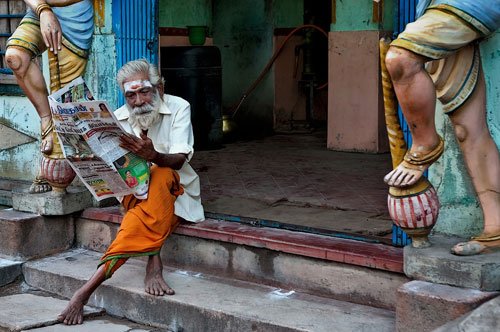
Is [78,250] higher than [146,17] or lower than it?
lower

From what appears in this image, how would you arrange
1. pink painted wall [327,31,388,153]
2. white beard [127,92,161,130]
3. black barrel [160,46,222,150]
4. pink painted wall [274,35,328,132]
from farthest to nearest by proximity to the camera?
pink painted wall [274,35,328,132] < black barrel [160,46,222,150] < pink painted wall [327,31,388,153] < white beard [127,92,161,130]

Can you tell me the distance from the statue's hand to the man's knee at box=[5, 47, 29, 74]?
0.25 metres

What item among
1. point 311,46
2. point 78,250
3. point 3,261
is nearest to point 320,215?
point 78,250

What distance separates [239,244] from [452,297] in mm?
1655

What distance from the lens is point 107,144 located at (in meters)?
Answer: 4.97

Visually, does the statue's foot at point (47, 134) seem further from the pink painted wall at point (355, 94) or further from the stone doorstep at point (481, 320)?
the pink painted wall at point (355, 94)

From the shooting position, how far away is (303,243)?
5.06 meters

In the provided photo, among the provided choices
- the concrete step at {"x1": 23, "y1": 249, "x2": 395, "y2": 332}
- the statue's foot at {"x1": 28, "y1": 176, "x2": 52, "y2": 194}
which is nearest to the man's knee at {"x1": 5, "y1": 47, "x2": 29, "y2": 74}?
the statue's foot at {"x1": 28, "y1": 176, "x2": 52, "y2": 194}

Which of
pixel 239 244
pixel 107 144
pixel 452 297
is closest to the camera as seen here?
pixel 452 297

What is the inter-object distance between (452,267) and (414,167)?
50 cm

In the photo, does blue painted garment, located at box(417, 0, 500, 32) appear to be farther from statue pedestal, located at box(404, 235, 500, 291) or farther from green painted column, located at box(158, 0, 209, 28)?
green painted column, located at box(158, 0, 209, 28)

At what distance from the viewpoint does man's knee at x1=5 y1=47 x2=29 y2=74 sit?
606 centimetres

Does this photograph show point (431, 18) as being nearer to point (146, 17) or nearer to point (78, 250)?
point (146, 17)

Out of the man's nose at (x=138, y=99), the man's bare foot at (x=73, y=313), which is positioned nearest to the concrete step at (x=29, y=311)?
the man's bare foot at (x=73, y=313)
